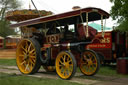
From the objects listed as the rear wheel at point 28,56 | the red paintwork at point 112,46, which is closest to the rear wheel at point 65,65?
the rear wheel at point 28,56

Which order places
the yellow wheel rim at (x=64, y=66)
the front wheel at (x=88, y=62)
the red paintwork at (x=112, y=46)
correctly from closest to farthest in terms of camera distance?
the yellow wheel rim at (x=64, y=66), the front wheel at (x=88, y=62), the red paintwork at (x=112, y=46)

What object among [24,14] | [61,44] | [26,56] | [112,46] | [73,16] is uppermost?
[24,14]

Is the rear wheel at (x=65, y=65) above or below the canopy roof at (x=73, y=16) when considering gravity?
below

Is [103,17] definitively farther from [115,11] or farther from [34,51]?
[34,51]

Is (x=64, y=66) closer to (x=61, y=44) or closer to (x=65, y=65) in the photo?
(x=65, y=65)

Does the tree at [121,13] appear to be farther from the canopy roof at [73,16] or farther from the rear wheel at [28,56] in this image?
the rear wheel at [28,56]

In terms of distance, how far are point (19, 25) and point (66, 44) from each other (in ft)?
9.26

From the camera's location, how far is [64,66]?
7703 mm

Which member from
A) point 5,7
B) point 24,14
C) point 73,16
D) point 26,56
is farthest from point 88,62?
point 5,7

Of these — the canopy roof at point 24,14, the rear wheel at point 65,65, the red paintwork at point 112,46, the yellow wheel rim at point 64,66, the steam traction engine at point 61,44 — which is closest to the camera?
the rear wheel at point 65,65

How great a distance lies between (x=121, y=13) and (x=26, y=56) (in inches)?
180

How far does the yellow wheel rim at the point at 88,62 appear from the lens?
28.1 ft

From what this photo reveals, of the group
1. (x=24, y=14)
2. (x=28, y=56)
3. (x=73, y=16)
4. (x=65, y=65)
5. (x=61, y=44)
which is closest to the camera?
(x=65, y=65)

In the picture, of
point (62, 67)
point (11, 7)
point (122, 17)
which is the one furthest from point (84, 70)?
point (11, 7)
